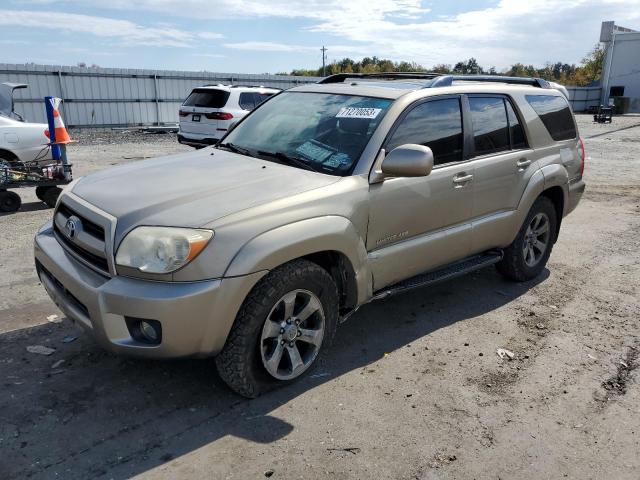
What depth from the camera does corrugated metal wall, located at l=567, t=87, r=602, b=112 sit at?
3884 centimetres

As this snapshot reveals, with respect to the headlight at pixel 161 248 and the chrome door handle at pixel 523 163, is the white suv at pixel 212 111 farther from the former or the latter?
the headlight at pixel 161 248

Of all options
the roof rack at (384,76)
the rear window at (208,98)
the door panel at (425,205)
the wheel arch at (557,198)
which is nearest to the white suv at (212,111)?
the rear window at (208,98)

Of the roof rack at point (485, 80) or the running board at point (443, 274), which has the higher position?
the roof rack at point (485, 80)

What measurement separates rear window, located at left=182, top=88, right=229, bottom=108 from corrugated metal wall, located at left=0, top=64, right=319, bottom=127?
381 inches

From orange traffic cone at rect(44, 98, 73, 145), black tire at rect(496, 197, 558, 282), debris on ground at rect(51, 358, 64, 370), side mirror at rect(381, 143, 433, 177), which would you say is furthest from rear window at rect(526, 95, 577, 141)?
orange traffic cone at rect(44, 98, 73, 145)

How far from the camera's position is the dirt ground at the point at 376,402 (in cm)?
267

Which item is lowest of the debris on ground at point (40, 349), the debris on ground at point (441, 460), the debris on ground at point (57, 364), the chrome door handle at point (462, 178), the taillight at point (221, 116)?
the debris on ground at point (441, 460)

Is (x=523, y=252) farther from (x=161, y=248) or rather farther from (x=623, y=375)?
(x=161, y=248)

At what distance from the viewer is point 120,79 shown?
22641mm

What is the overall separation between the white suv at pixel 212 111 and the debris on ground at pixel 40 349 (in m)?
9.71

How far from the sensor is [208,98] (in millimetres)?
13414

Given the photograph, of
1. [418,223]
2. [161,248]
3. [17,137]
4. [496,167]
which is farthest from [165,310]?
[17,137]

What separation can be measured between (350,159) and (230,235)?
1.11m

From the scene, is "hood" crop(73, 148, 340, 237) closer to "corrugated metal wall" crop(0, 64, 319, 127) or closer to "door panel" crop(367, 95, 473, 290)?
"door panel" crop(367, 95, 473, 290)
